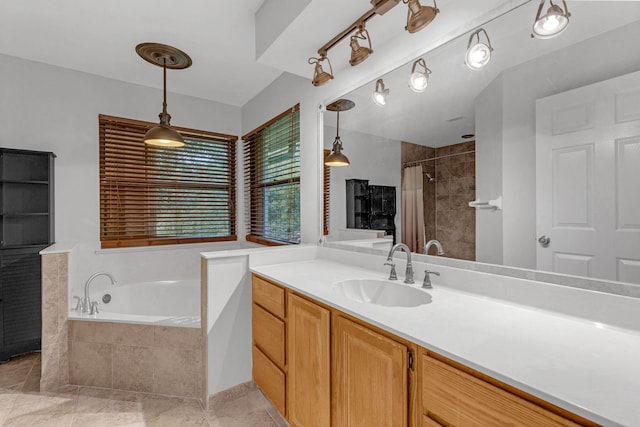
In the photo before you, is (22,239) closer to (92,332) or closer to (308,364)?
(92,332)

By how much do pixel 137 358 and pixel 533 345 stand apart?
2.34m

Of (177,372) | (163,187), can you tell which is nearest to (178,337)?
(177,372)

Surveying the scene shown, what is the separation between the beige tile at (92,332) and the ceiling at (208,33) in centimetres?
212

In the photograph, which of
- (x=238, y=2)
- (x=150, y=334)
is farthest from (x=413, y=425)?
(x=238, y=2)

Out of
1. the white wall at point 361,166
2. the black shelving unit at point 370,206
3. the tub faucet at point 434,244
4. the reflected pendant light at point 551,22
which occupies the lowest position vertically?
the tub faucet at point 434,244

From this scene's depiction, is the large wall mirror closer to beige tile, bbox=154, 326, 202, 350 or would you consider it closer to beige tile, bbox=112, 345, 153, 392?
beige tile, bbox=154, 326, 202, 350

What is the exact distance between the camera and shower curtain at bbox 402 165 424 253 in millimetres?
1617

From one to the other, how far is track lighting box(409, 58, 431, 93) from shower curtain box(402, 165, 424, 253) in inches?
16.8

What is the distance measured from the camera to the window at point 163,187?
3025 millimetres

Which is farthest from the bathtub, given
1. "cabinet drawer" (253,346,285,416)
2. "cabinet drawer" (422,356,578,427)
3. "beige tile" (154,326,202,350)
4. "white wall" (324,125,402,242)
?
"cabinet drawer" (422,356,578,427)

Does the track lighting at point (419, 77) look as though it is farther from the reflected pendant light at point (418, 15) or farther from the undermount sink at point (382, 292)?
the undermount sink at point (382, 292)

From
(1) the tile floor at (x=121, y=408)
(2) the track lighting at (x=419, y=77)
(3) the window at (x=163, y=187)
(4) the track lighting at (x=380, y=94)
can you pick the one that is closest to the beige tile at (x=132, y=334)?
(1) the tile floor at (x=121, y=408)

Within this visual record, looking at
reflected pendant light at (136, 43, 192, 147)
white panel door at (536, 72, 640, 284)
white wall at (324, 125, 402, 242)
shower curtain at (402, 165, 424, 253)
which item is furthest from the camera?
reflected pendant light at (136, 43, 192, 147)

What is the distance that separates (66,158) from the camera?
277 cm
